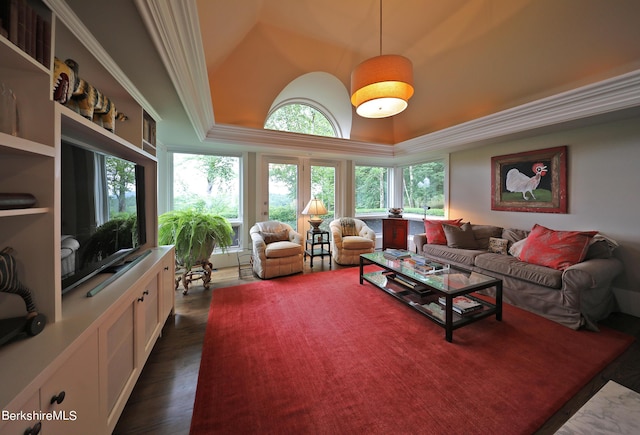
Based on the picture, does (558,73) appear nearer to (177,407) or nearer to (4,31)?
(4,31)

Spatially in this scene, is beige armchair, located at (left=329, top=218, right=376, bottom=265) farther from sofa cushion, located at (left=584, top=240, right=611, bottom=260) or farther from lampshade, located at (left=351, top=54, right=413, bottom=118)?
sofa cushion, located at (left=584, top=240, right=611, bottom=260)

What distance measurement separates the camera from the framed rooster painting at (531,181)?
3.08m

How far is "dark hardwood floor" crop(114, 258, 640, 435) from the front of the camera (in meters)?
1.30

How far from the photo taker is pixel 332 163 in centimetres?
512

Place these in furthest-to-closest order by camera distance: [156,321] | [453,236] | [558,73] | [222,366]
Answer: [453,236], [558,73], [156,321], [222,366]

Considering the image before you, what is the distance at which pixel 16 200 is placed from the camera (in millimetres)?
845

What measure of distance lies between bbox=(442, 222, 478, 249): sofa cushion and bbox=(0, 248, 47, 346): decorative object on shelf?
4119 millimetres

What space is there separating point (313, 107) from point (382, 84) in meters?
2.85

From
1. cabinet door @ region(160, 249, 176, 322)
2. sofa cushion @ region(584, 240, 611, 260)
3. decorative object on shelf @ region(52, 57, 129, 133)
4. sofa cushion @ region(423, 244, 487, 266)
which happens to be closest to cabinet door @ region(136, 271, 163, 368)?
cabinet door @ region(160, 249, 176, 322)

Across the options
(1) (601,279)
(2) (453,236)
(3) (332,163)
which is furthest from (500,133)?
(3) (332,163)

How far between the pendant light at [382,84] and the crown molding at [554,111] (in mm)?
1647

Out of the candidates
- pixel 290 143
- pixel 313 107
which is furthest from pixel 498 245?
pixel 313 107

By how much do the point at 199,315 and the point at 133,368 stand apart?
1.08 m

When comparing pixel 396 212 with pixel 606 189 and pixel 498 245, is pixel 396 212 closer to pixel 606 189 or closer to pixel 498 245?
pixel 498 245
